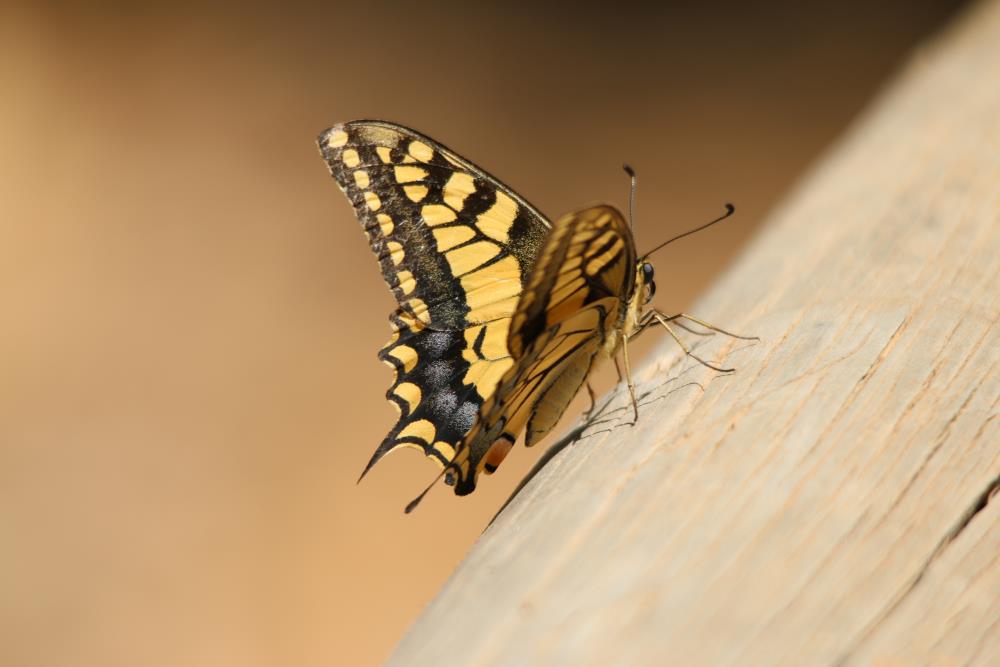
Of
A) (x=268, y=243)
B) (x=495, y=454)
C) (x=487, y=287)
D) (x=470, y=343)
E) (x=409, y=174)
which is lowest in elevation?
(x=268, y=243)

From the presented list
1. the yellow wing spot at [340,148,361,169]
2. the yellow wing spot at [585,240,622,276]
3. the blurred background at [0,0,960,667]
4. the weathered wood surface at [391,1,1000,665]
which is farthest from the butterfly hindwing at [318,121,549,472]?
the blurred background at [0,0,960,667]

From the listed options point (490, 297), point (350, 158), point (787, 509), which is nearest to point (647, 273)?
point (490, 297)

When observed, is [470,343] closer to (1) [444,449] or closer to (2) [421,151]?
(1) [444,449]

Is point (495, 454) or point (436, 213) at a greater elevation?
point (436, 213)

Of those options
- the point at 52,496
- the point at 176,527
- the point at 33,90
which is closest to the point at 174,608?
the point at 176,527

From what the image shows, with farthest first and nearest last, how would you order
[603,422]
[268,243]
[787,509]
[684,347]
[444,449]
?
[268,243] → [444,449] → [684,347] → [603,422] → [787,509]
